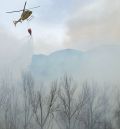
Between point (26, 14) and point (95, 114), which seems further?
point (95, 114)

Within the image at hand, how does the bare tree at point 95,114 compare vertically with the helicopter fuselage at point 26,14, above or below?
below

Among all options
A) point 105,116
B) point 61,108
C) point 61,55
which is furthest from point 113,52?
point 61,55

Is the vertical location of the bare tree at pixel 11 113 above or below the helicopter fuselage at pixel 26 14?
below

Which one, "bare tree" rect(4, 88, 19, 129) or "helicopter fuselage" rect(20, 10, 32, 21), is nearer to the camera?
"helicopter fuselage" rect(20, 10, 32, 21)

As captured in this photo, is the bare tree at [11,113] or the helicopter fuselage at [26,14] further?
the bare tree at [11,113]

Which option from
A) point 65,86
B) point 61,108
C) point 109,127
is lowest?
point 109,127

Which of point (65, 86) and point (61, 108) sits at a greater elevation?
point (65, 86)

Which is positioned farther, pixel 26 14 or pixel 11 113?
pixel 11 113

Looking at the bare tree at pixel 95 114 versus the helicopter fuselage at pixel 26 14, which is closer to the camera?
the helicopter fuselage at pixel 26 14

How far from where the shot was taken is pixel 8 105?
68250 millimetres

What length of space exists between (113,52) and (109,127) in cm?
3203

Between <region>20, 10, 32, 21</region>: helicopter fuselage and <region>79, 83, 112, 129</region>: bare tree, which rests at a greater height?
<region>20, 10, 32, 21</region>: helicopter fuselage

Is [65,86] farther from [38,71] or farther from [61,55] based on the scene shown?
[61,55]

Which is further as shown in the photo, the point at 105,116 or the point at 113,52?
the point at 113,52
